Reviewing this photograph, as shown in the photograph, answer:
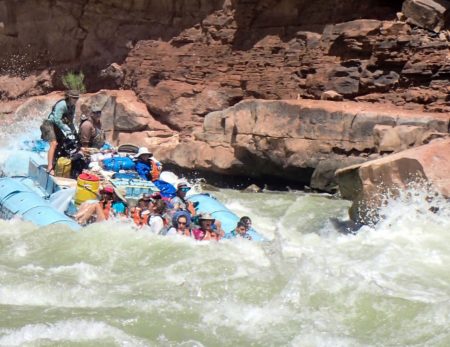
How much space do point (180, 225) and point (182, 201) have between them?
3.85 ft

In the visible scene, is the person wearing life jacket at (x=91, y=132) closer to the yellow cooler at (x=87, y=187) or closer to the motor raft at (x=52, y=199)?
the motor raft at (x=52, y=199)

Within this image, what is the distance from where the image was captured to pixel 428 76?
12.8m

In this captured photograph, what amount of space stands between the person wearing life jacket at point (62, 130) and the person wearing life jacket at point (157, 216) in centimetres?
200

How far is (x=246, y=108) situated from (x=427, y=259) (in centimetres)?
593

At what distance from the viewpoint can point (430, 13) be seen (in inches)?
514

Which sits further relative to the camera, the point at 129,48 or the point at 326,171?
the point at 129,48

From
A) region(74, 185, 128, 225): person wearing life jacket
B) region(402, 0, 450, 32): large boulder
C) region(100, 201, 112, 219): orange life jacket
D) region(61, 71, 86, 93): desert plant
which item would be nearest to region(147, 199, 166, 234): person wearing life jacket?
region(74, 185, 128, 225): person wearing life jacket

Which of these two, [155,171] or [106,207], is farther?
[155,171]

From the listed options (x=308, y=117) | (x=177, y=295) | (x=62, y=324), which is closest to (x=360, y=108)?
(x=308, y=117)

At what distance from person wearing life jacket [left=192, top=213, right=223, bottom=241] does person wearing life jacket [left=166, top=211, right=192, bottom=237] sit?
0.27 feet

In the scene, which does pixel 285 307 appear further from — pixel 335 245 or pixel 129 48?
pixel 129 48

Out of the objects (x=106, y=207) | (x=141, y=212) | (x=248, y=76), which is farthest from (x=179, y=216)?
(x=248, y=76)

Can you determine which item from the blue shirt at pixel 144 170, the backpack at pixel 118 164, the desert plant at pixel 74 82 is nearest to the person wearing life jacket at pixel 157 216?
the blue shirt at pixel 144 170

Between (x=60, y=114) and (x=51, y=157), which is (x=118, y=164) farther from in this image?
(x=60, y=114)
